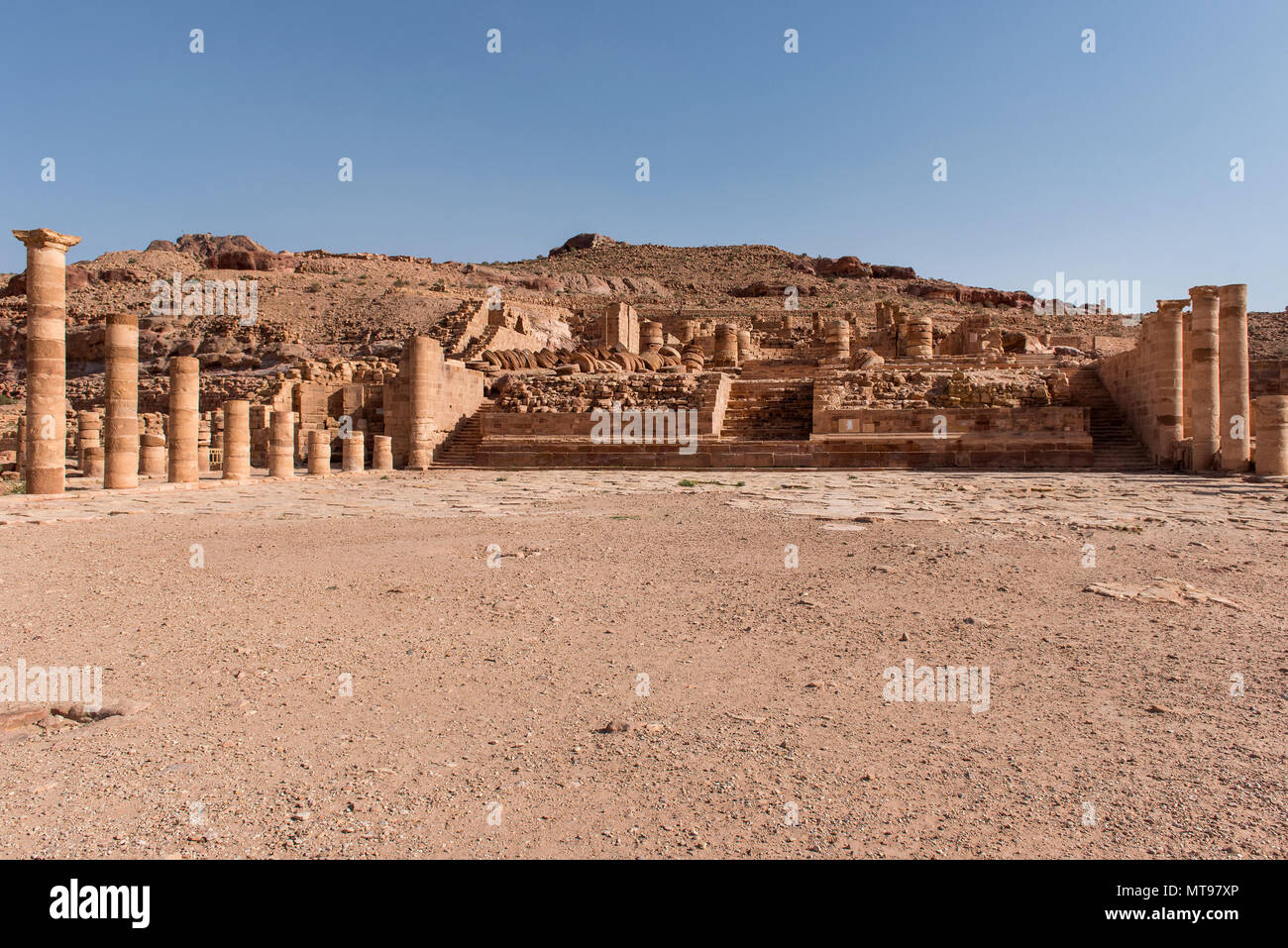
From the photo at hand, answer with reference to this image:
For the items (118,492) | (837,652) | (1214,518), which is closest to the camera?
(837,652)

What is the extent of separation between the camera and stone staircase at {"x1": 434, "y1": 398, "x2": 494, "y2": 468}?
779 inches

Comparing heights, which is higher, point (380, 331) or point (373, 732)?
point (380, 331)

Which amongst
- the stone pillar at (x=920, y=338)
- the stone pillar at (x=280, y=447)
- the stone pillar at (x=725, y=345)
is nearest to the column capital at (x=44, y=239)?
the stone pillar at (x=280, y=447)

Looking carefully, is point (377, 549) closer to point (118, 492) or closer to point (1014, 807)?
point (1014, 807)

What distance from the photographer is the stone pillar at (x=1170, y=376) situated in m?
15.9

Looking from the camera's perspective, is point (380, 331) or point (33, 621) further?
point (380, 331)

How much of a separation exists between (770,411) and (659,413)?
11.8 ft

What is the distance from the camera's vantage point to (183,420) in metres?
15.2

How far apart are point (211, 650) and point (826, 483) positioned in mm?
11191

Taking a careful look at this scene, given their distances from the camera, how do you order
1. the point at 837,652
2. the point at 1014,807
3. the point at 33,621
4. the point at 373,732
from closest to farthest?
the point at 1014,807, the point at 373,732, the point at 837,652, the point at 33,621

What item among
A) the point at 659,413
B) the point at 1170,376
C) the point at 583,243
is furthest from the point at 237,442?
the point at 583,243

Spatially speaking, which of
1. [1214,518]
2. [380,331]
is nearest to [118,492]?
[1214,518]

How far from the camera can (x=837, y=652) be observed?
12.9 feet
